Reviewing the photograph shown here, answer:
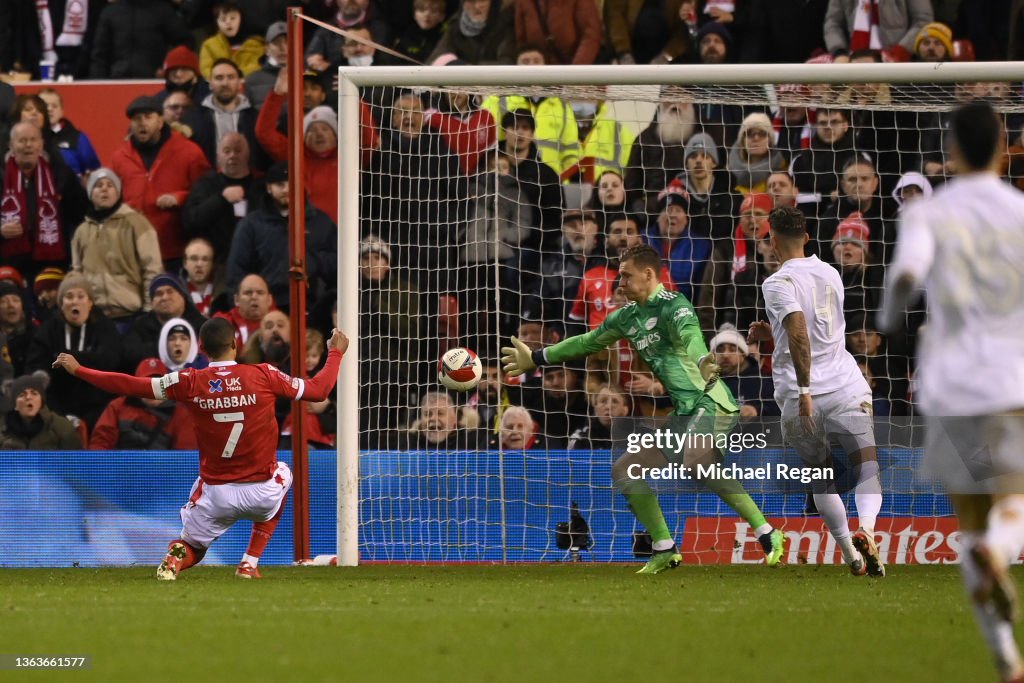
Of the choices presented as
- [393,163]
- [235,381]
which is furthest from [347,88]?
[235,381]

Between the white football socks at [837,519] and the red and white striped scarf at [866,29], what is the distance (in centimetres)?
555

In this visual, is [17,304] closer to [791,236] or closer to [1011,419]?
[791,236]

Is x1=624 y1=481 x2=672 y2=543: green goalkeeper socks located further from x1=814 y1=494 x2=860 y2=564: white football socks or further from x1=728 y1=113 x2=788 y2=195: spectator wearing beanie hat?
x1=728 y1=113 x2=788 y2=195: spectator wearing beanie hat

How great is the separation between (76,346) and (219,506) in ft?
13.8

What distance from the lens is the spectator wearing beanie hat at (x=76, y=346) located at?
12672mm

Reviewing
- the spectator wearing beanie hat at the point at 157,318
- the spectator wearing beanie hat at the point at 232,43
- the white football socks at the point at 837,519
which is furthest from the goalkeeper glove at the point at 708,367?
the spectator wearing beanie hat at the point at 232,43

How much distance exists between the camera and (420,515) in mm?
11141

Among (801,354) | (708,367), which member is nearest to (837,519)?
(801,354)

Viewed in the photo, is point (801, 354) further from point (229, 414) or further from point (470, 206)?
point (470, 206)

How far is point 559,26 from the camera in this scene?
44.8ft

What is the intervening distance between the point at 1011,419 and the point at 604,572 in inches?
199

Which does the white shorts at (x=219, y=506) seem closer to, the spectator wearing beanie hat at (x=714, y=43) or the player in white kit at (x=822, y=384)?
the player in white kit at (x=822, y=384)

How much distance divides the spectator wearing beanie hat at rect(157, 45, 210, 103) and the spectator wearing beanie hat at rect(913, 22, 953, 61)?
641 cm

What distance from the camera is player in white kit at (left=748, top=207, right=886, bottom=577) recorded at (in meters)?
8.86
